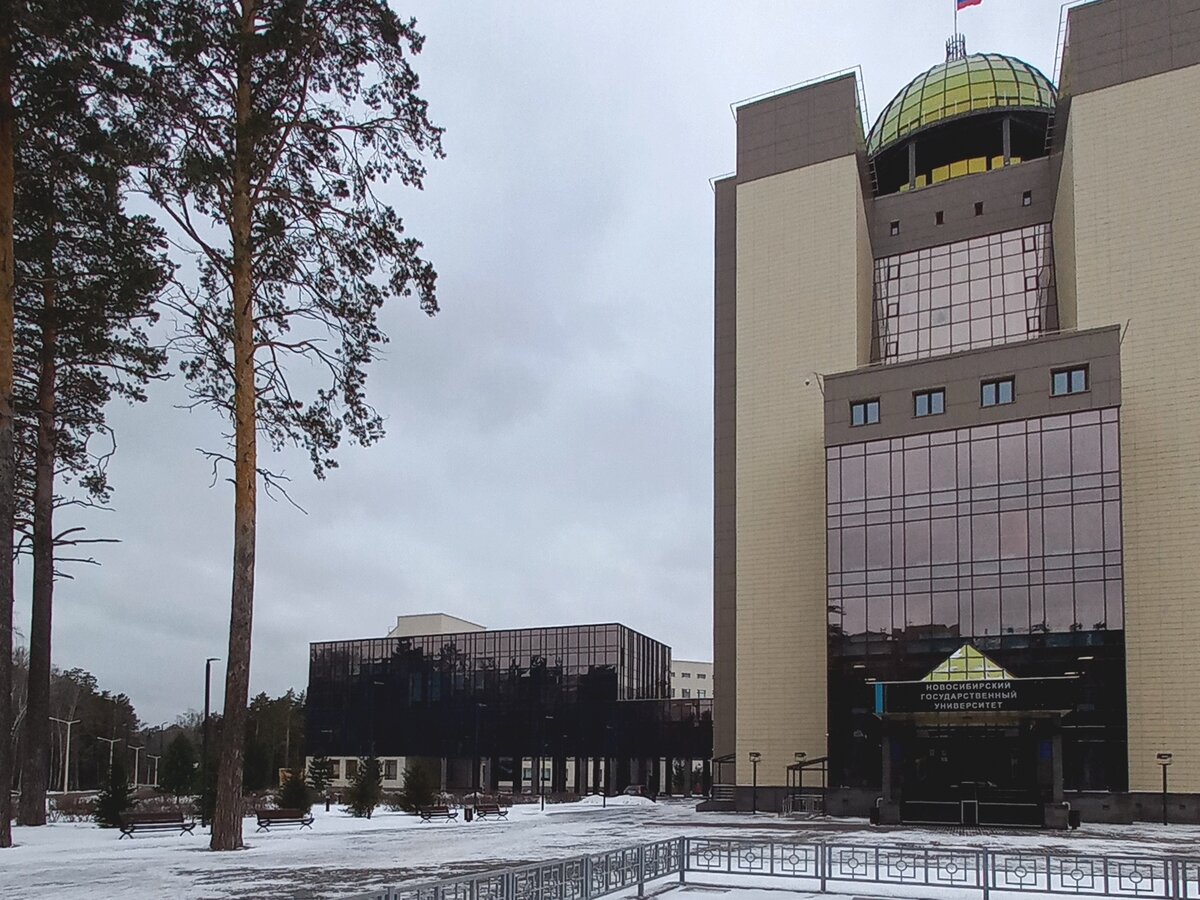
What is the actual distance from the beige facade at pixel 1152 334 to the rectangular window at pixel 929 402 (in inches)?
271

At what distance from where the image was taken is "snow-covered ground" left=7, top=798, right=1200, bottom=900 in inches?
774

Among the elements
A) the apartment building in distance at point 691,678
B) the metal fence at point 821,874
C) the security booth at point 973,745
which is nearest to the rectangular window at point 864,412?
the security booth at point 973,745

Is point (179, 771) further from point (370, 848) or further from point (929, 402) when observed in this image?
point (929, 402)

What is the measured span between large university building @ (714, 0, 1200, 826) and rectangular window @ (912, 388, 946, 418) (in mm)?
130

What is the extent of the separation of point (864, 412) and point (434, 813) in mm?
24377

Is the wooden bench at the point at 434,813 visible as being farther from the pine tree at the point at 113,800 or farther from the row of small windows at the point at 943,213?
the row of small windows at the point at 943,213

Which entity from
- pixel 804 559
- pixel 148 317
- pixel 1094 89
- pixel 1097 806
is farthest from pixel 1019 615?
pixel 148 317

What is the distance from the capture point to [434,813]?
139 feet

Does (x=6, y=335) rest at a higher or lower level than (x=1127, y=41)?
lower

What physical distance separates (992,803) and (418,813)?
817 inches

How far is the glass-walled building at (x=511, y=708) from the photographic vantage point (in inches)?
3179

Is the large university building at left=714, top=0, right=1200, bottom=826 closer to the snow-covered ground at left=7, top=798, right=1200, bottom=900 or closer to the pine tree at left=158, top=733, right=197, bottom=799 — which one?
the snow-covered ground at left=7, top=798, right=1200, bottom=900

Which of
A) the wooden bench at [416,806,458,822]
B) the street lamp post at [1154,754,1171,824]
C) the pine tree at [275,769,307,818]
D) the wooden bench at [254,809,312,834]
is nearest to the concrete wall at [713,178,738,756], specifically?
the wooden bench at [416,806,458,822]

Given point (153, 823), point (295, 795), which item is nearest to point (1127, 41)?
point (295, 795)
